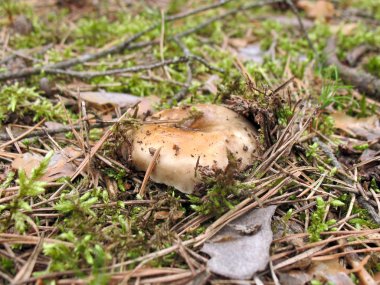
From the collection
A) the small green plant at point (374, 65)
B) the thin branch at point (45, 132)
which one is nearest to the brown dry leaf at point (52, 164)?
the thin branch at point (45, 132)

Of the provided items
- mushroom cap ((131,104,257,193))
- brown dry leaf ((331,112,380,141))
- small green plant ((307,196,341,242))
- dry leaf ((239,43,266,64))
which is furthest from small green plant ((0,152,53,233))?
dry leaf ((239,43,266,64))

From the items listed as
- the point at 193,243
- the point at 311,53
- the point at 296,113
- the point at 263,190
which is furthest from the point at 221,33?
the point at 193,243

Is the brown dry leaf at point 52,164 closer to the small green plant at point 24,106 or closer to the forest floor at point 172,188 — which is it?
the forest floor at point 172,188

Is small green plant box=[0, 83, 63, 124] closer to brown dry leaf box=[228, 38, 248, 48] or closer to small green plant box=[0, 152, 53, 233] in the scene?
small green plant box=[0, 152, 53, 233]

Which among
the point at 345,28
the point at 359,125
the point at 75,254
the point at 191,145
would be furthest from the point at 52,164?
the point at 345,28

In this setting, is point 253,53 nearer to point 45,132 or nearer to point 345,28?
point 345,28
